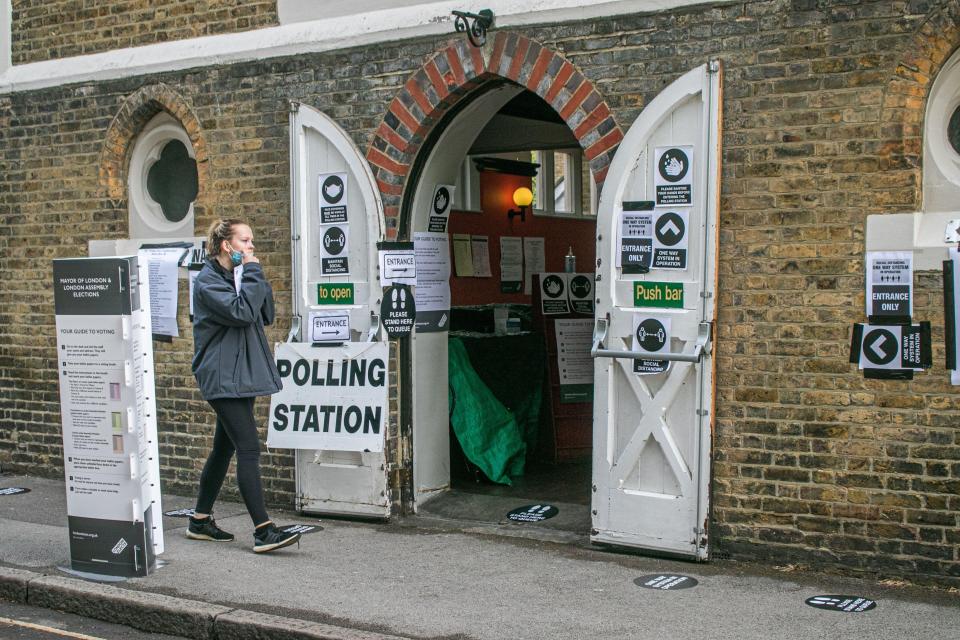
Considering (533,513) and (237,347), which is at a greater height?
(237,347)

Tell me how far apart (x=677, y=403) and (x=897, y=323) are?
1.36 meters

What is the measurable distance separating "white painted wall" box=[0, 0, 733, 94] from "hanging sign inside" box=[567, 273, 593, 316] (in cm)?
379

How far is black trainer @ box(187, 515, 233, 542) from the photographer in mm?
7602

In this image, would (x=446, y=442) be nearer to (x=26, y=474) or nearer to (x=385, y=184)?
(x=385, y=184)

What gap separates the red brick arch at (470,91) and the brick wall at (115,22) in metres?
1.44

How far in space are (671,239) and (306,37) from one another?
10.6ft

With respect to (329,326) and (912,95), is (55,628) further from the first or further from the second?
(912,95)

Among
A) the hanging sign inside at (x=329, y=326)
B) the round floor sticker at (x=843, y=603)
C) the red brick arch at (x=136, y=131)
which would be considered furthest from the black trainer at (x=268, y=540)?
the round floor sticker at (x=843, y=603)

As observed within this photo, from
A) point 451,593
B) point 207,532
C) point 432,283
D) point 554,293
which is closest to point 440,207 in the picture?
point 432,283

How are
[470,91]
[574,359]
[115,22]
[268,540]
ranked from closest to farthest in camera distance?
1. [268,540]
2. [470,91]
3. [115,22]
4. [574,359]

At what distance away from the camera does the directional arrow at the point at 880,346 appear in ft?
21.1

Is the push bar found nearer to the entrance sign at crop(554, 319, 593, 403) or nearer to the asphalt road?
the asphalt road

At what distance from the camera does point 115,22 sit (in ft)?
31.4

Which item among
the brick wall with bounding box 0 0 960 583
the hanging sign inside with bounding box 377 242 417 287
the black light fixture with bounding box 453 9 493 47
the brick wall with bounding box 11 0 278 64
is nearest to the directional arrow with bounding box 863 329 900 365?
the brick wall with bounding box 0 0 960 583
